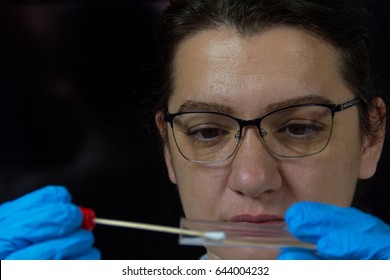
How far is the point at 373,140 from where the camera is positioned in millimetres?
1363

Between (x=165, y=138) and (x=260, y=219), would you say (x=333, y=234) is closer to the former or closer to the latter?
(x=260, y=219)

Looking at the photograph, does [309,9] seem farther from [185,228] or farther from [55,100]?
[55,100]

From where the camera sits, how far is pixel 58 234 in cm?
117

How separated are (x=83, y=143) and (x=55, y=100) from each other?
0.54 ft

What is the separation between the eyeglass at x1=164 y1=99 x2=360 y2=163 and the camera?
117cm

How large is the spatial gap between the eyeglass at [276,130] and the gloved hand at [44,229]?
32cm

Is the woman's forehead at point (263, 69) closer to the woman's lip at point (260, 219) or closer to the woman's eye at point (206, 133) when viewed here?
the woman's eye at point (206, 133)

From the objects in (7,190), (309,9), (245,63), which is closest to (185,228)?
(245,63)

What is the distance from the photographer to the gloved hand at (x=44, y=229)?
116 cm

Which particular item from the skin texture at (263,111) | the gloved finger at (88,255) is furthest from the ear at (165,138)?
the gloved finger at (88,255)

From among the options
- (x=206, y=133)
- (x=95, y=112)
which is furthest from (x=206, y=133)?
(x=95, y=112)

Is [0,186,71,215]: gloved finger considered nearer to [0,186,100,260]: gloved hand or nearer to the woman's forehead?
[0,186,100,260]: gloved hand
